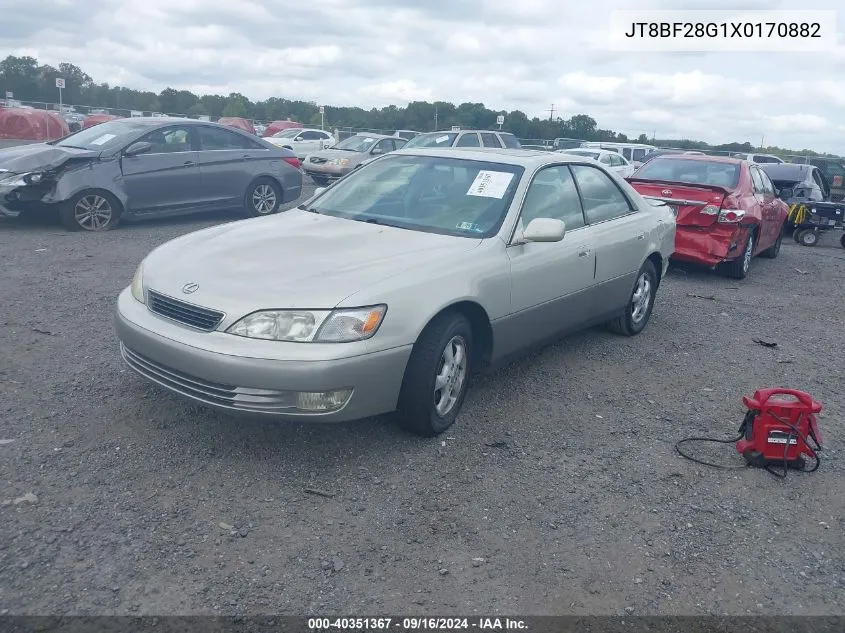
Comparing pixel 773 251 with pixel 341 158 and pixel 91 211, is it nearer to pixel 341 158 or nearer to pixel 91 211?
pixel 91 211

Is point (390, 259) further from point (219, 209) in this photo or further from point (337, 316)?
point (219, 209)

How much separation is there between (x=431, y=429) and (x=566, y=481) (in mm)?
766

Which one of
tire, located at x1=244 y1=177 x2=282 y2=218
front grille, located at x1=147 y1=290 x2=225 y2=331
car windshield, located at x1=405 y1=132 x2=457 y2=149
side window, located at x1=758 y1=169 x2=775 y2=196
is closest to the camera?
front grille, located at x1=147 y1=290 x2=225 y2=331

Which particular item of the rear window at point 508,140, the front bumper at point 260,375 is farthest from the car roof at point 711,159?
the rear window at point 508,140

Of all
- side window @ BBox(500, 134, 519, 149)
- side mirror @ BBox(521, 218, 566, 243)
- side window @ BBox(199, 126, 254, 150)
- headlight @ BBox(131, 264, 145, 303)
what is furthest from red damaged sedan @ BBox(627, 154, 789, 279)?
side window @ BBox(500, 134, 519, 149)

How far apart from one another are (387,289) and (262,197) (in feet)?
27.9

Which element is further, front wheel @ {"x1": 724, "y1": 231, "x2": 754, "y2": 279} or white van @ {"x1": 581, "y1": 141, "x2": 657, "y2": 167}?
white van @ {"x1": 581, "y1": 141, "x2": 657, "y2": 167}

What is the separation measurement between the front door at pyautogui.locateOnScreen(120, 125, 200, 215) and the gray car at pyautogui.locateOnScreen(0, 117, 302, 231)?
0.01 m

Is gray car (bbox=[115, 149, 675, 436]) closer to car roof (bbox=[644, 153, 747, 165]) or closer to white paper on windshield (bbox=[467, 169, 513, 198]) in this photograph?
white paper on windshield (bbox=[467, 169, 513, 198])

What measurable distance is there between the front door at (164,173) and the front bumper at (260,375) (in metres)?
6.63

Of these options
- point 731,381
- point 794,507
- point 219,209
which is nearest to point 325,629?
point 794,507

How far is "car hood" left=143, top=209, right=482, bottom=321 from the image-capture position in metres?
3.70

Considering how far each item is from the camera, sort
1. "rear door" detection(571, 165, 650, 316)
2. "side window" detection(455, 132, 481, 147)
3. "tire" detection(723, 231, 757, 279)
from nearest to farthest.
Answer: "rear door" detection(571, 165, 650, 316) → "tire" detection(723, 231, 757, 279) → "side window" detection(455, 132, 481, 147)

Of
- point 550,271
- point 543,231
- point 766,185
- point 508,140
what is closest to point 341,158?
point 508,140
